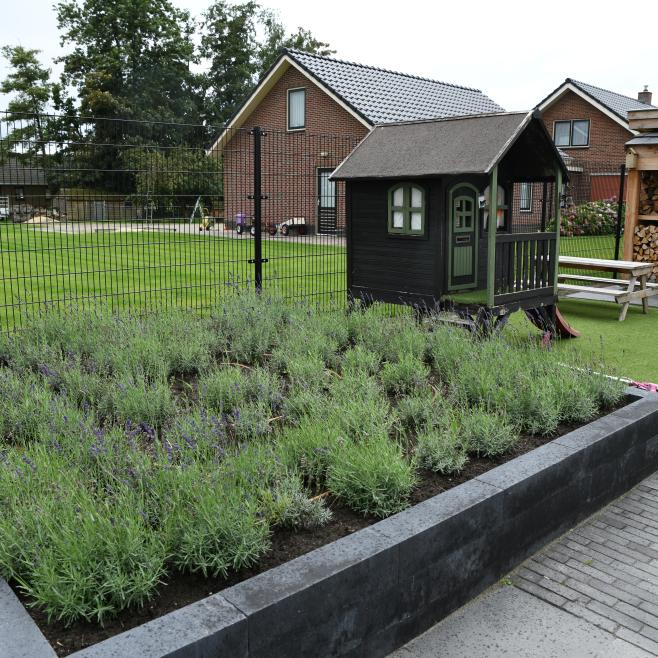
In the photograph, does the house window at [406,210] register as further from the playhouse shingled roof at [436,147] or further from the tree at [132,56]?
the tree at [132,56]

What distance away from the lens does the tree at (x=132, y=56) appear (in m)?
49.8

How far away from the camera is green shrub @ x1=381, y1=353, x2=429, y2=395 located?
196 inches

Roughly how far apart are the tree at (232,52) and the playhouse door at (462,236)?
49.3 meters

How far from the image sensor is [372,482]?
3.19 metres

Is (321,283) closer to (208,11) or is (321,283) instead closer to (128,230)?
(128,230)

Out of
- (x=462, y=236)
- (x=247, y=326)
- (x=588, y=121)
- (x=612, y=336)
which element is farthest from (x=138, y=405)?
(x=588, y=121)

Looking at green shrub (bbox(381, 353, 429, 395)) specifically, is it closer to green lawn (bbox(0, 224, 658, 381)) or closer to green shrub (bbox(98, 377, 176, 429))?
green lawn (bbox(0, 224, 658, 381))

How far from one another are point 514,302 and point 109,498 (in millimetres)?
5623

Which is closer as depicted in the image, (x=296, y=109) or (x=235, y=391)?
(x=235, y=391)

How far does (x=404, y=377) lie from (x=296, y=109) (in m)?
22.5

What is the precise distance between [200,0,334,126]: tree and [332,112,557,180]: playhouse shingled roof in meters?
48.5

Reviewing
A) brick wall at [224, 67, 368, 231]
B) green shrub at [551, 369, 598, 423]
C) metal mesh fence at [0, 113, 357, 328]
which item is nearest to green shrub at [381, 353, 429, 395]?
green shrub at [551, 369, 598, 423]

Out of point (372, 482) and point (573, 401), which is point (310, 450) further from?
point (573, 401)

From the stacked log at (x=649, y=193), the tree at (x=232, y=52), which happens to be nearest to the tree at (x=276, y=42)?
the tree at (x=232, y=52)
